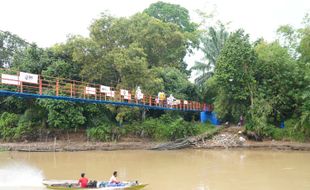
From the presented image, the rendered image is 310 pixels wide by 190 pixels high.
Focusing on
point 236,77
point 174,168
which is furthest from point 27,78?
point 236,77

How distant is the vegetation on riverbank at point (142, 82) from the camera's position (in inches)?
971

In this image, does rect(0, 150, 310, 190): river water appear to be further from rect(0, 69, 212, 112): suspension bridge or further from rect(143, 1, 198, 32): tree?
rect(143, 1, 198, 32): tree

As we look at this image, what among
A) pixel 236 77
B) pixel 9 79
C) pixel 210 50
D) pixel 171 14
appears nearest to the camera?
pixel 9 79

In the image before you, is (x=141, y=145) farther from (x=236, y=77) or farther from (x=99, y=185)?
(x=99, y=185)

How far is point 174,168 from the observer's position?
1677 cm

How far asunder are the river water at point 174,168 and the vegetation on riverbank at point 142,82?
2780 millimetres

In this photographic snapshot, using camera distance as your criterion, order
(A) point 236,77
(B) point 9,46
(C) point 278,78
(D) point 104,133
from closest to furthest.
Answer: (D) point 104,133 < (C) point 278,78 < (A) point 236,77 < (B) point 9,46

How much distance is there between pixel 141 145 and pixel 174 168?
8.12 m

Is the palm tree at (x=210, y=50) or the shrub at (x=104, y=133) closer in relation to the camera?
the shrub at (x=104, y=133)

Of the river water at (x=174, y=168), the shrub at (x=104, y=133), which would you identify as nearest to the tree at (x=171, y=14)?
the shrub at (x=104, y=133)

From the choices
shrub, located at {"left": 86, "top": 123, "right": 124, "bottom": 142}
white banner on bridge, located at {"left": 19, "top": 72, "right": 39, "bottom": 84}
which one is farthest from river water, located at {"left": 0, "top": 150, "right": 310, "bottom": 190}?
white banner on bridge, located at {"left": 19, "top": 72, "right": 39, "bottom": 84}

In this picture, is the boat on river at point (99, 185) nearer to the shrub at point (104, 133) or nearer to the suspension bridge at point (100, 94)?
the suspension bridge at point (100, 94)

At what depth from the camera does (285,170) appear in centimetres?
1594

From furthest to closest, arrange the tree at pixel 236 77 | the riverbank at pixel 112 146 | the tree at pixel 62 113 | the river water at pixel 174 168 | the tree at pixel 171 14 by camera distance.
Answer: the tree at pixel 171 14 < the tree at pixel 236 77 < the tree at pixel 62 113 < the riverbank at pixel 112 146 < the river water at pixel 174 168
